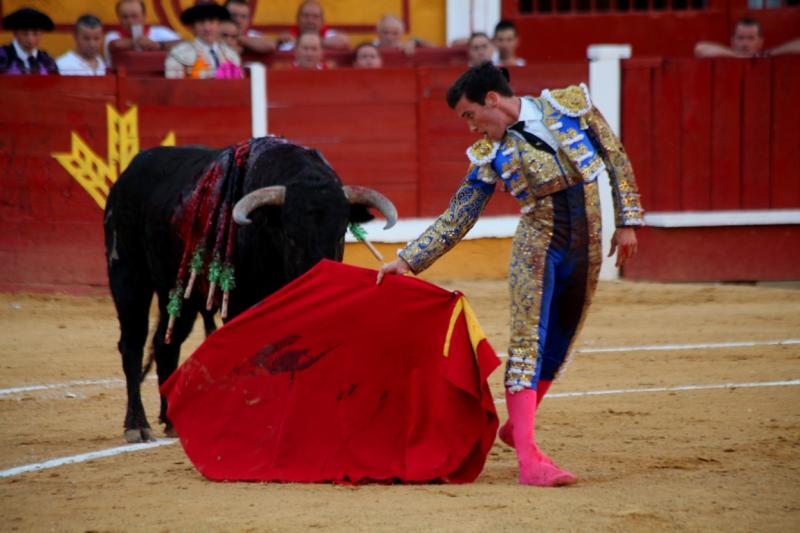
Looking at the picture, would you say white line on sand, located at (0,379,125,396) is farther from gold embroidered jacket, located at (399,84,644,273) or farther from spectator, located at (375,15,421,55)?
spectator, located at (375,15,421,55)

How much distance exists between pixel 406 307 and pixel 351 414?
14.4 inches

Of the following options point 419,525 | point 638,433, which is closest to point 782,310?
point 638,433

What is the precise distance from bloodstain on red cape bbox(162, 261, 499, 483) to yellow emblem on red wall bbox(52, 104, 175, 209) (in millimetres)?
4325

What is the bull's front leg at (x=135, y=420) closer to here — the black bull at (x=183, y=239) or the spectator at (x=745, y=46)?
the black bull at (x=183, y=239)

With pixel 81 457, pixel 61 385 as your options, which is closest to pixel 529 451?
pixel 81 457

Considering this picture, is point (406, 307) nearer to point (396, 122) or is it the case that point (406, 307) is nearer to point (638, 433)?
point (638, 433)

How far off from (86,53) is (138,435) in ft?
13.8

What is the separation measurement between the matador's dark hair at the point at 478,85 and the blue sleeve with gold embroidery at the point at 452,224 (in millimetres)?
220

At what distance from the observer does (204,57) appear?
8789mm

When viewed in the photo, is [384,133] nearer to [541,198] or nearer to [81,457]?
[81,457]

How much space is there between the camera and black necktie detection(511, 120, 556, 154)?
13.2ft

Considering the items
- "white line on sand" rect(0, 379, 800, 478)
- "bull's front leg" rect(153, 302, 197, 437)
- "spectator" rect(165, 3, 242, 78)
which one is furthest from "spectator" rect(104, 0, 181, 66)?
"white line on sand" rect(0, 379, 800, 478)

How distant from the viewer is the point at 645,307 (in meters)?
8.28

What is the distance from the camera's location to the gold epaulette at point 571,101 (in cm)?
406
